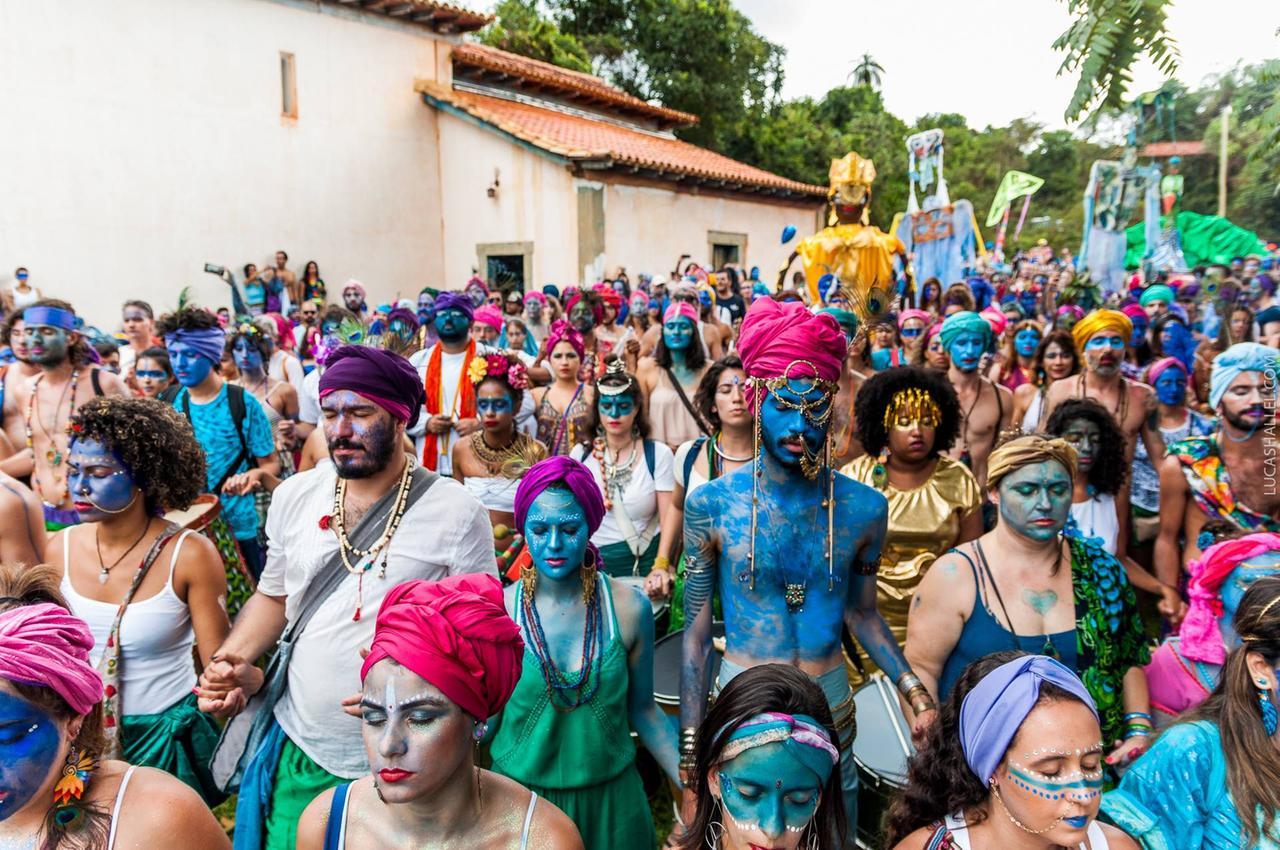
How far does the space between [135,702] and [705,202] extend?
19.3m

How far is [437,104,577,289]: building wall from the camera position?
18.1 meters

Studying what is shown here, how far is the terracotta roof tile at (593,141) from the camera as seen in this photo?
18.1 meters

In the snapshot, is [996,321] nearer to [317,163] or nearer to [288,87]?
[317,163]

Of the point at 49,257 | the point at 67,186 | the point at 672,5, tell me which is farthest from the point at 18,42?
the point at 672,5

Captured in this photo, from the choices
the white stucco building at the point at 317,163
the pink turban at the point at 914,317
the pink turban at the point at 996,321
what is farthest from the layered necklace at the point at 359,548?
the white stucco building at the point at 317,163

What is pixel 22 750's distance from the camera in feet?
6.50

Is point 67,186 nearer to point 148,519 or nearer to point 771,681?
point 148,519

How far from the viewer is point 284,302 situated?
56.2ft

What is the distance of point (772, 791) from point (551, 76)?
22.5 m

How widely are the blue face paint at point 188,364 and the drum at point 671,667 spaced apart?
3550 millimetres

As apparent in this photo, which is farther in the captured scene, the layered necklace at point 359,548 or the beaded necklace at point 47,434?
the beaded necklace at point 47,434

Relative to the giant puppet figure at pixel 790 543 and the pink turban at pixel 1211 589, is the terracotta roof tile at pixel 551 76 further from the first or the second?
the pink turban at pixel 1211 589

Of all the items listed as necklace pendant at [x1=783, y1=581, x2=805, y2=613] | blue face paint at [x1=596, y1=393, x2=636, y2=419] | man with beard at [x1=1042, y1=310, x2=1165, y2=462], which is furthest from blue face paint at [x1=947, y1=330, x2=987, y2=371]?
necklace pendant at [x1=783, y1=581, x2=805, y2=613]

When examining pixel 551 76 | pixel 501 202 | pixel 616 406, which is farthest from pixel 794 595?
pixel 551 76
